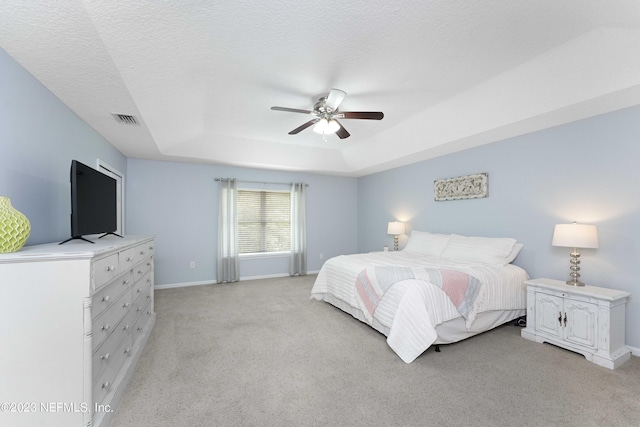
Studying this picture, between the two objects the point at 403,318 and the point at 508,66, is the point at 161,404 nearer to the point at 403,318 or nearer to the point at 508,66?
the point at 403,318

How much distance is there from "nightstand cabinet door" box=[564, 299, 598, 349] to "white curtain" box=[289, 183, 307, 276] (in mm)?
4373

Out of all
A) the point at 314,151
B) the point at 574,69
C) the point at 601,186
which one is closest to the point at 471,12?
the point at 574,69

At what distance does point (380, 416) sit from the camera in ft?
5.89

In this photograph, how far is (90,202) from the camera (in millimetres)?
2223

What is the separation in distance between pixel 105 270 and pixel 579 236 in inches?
156

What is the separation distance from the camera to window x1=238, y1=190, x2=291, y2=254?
579 centimetres

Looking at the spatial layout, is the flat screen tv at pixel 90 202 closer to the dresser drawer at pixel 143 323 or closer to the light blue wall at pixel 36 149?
the light blue wall at pixel 36 149

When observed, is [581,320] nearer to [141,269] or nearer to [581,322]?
[581,322]

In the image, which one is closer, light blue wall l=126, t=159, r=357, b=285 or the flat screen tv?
the flat screen tv

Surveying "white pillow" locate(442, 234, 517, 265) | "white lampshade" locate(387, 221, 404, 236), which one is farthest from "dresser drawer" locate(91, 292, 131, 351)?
"white lampshade" locate(387, 221, 404, 236)

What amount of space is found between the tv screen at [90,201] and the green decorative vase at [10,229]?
34 centimetres

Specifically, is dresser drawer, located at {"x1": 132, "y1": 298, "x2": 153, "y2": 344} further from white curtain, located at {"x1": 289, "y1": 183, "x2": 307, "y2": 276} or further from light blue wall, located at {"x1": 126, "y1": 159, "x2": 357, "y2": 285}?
white curtain, located at {"x1": 289, "y1": 183, "x2": 307, "y2": 276}

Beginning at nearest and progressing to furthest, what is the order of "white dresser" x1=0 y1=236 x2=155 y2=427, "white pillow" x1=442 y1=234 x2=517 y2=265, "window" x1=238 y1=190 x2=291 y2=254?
"white dresser" x1=0 y1=236 x2=155 y2=427, "white pillow" x1=442 y1=234 x2=517 y2=265, "window" x1=238 y1=190 x2=291 y2=254

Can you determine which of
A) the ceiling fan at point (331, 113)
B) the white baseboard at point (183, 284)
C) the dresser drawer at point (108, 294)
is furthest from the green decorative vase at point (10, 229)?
the white baseboard at point (183, 284)
